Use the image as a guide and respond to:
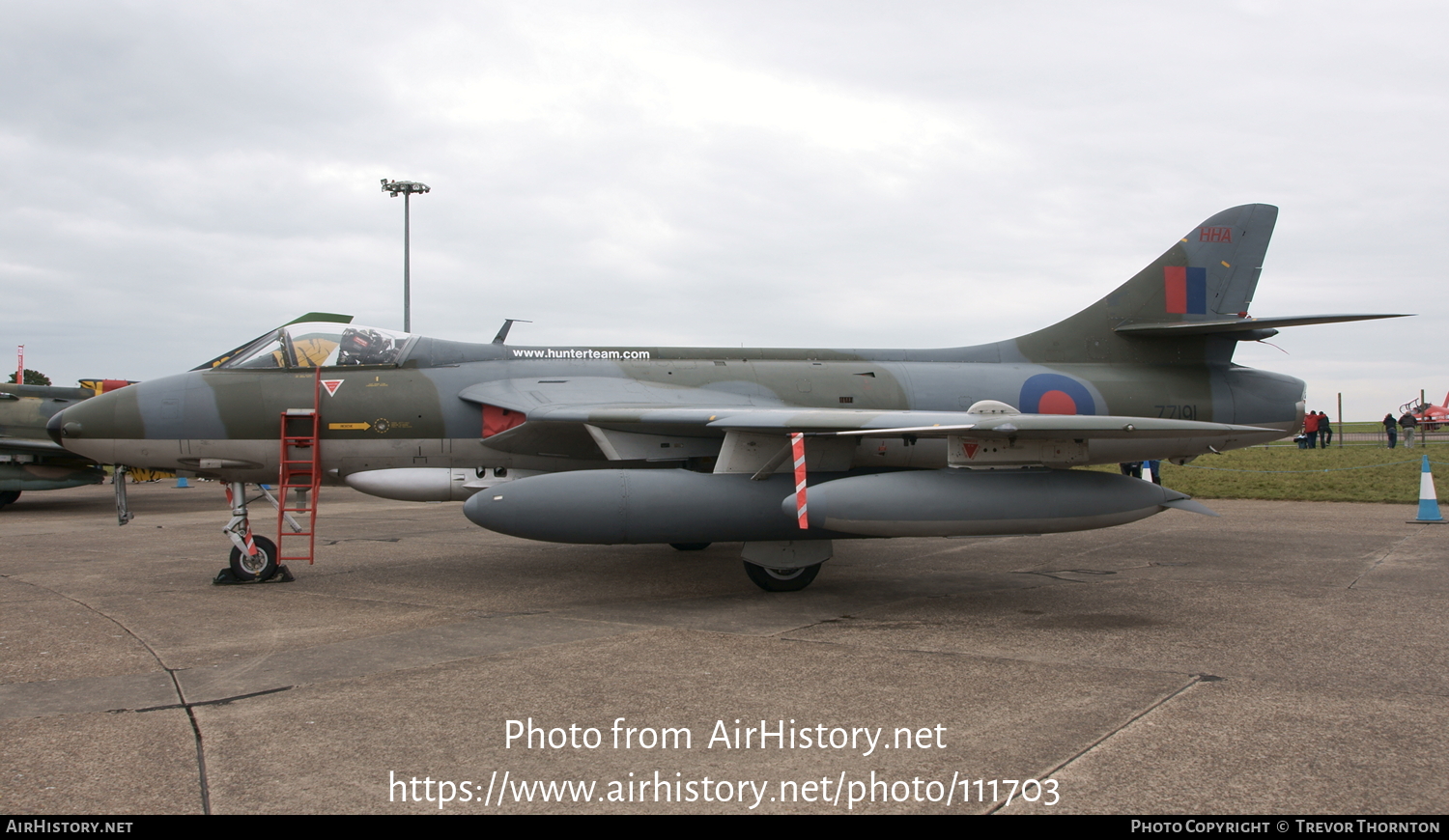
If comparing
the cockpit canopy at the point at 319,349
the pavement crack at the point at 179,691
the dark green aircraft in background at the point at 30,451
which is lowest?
the pavement crack at the point at 179,691

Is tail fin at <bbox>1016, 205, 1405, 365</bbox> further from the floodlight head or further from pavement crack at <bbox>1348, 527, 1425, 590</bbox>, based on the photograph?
the floodlight head

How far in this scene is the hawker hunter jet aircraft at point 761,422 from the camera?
6.94 m

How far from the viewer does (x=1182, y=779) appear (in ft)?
11.2

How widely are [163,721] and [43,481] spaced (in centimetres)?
1586

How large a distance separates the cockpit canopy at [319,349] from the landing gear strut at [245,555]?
125 centimetres

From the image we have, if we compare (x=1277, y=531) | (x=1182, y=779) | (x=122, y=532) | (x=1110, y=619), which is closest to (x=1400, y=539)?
(x=1277, y=531)

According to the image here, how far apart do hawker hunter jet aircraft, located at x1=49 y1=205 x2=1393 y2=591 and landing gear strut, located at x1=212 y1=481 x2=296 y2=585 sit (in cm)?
2

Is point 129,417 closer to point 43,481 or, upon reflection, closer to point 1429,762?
point 1429,762

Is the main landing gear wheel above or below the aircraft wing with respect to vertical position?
below

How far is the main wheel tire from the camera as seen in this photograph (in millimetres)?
8289

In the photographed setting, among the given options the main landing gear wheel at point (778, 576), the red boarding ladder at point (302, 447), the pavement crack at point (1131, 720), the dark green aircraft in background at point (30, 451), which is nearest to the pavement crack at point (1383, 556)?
the pavement crack at point (1131, 720)

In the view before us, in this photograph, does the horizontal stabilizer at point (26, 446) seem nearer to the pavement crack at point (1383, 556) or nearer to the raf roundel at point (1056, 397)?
the raf roundel at point (1056, 397)

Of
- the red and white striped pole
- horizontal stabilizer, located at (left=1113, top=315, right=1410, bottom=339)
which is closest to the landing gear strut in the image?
the red and white striped pole

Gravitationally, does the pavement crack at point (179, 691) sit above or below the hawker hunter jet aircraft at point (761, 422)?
below
